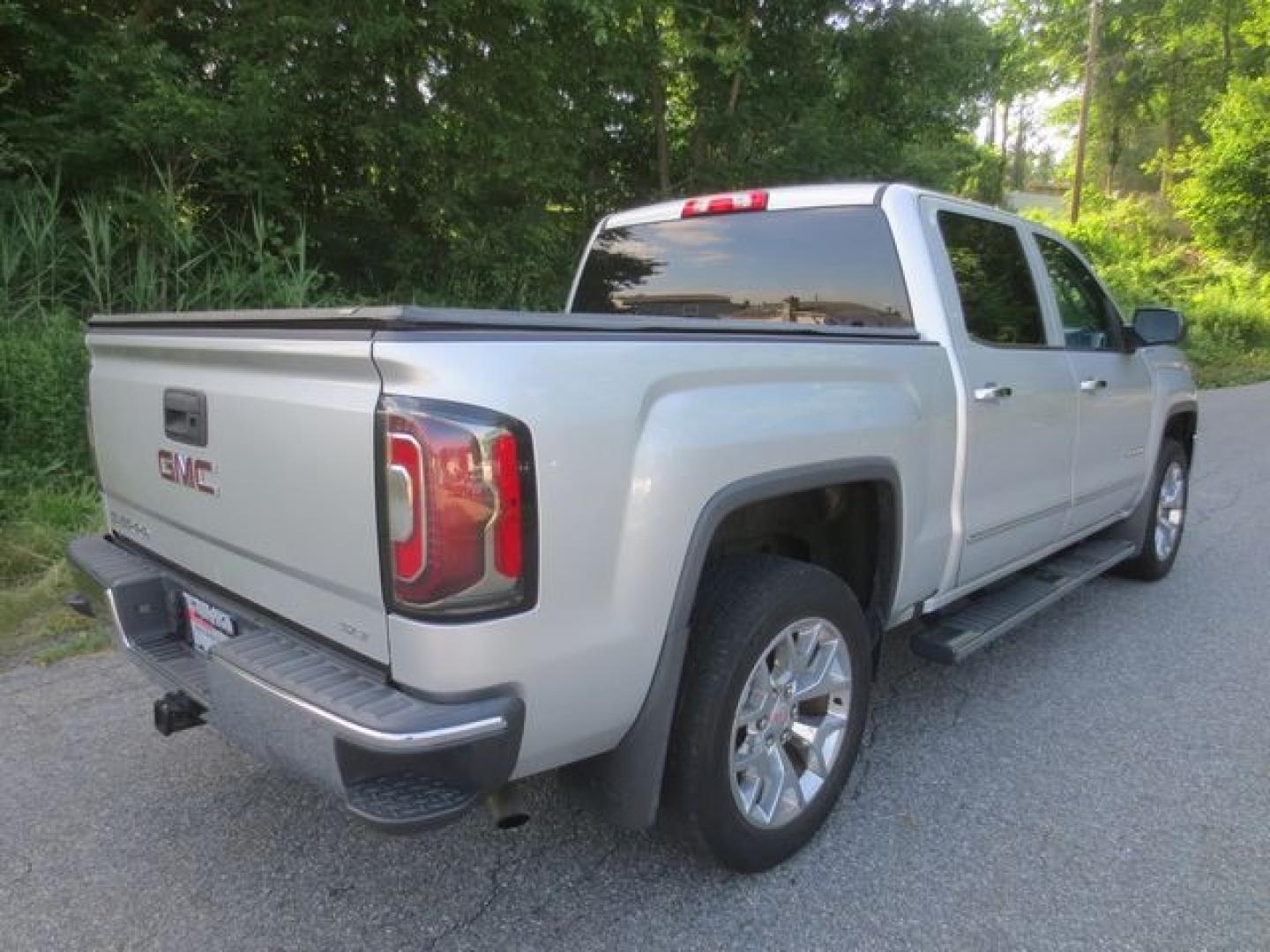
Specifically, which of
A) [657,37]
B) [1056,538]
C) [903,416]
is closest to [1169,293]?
[657,37]

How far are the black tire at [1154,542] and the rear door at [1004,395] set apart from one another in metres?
1.35

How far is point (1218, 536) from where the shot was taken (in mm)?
6188

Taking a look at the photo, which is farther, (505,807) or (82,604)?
(82,604)

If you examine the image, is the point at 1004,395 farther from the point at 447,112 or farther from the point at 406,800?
the point at 447,112

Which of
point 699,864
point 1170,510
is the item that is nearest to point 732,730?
point 699,864

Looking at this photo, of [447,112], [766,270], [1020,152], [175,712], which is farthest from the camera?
[1020,152]

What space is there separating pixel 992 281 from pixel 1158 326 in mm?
1368

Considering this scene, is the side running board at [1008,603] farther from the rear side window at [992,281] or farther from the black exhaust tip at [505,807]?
the black exhaust tip at [505,807]

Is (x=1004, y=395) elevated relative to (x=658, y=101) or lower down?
lower down

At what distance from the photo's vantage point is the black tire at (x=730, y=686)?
2.26m

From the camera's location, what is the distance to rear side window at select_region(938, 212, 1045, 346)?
3334 mm

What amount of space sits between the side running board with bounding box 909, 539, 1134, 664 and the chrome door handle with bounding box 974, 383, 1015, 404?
0.82 m

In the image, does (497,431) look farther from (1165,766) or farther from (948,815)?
(1165,766)

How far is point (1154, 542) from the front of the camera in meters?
5.05
